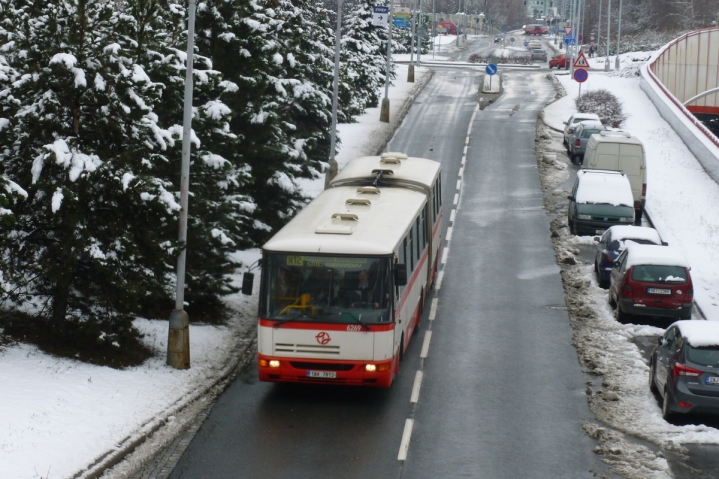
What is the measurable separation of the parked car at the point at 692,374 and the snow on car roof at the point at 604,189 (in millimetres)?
14838

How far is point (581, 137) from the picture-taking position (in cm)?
4303

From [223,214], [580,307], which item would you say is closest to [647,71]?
[580,307]

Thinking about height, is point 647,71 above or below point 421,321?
above

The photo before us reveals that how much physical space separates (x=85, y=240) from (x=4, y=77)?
2.97m

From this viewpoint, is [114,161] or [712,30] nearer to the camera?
[114,161]

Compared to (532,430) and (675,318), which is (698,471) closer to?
(532,430)

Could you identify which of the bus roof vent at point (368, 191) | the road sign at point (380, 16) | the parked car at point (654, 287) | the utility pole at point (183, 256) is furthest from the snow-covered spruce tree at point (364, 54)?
the utility pole at point (183, 256)

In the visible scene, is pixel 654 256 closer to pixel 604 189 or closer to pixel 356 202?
pixel 356 202

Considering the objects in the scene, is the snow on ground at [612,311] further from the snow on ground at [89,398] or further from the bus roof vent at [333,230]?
the snow on ground at [89,398]

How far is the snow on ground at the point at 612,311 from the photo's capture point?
15570 millimetres

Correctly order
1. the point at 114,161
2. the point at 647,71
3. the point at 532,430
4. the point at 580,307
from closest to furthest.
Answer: the point at 532,430, the point at 114,161, the point at 580,307, the point at 647,71

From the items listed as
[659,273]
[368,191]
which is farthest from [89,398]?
[659,273]

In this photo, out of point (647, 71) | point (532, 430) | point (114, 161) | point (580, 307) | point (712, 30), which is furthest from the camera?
point (712, 30)

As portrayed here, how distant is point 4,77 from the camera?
16.5 metres
